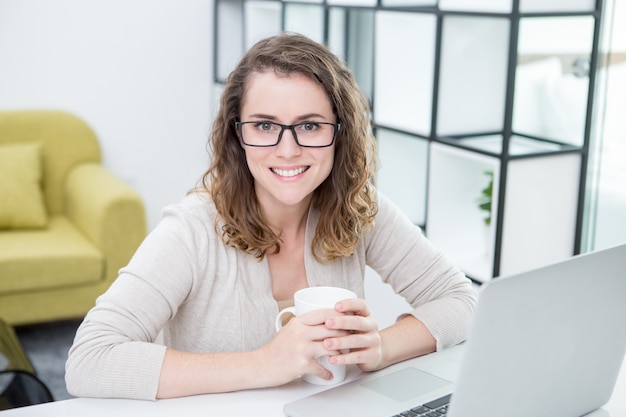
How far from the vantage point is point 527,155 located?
2.28 meters

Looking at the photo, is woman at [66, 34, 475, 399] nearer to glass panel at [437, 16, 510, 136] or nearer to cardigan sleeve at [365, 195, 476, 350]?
cardigan sleeve at [365, 195, 476, 350]

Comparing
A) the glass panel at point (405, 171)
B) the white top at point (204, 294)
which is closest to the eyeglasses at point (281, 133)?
the white top at point (204, 294)

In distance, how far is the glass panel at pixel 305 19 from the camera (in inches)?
134

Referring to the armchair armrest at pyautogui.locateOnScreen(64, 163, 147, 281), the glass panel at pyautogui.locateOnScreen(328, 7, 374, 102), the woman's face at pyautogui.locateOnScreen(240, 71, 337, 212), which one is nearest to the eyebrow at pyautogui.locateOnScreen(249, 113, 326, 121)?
the woman's face at pyautogui.locateOnScreen(240, 71, 337, 212)

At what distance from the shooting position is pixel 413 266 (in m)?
1.52

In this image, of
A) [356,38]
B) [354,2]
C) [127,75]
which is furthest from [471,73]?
[127,75]

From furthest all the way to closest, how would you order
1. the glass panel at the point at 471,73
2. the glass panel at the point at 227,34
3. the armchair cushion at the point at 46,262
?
1. the glass panel at the point at 227,34
2. the armchair cushion at the point at 46,262
3. the glass panel at the point at 471,73

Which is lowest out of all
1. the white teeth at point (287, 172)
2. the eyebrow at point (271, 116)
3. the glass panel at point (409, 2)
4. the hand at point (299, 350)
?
the hand at point (299, 350)

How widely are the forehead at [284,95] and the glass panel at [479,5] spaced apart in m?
1.05

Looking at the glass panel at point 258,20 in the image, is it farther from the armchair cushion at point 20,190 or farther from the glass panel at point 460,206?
the glass panel at point 460,206

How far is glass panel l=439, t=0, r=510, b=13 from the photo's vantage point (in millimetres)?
2217

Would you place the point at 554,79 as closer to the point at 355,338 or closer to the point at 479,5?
the point at 479,5

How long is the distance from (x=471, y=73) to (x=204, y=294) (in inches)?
56.4

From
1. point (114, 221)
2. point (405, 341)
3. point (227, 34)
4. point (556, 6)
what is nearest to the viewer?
point (405, 341)
